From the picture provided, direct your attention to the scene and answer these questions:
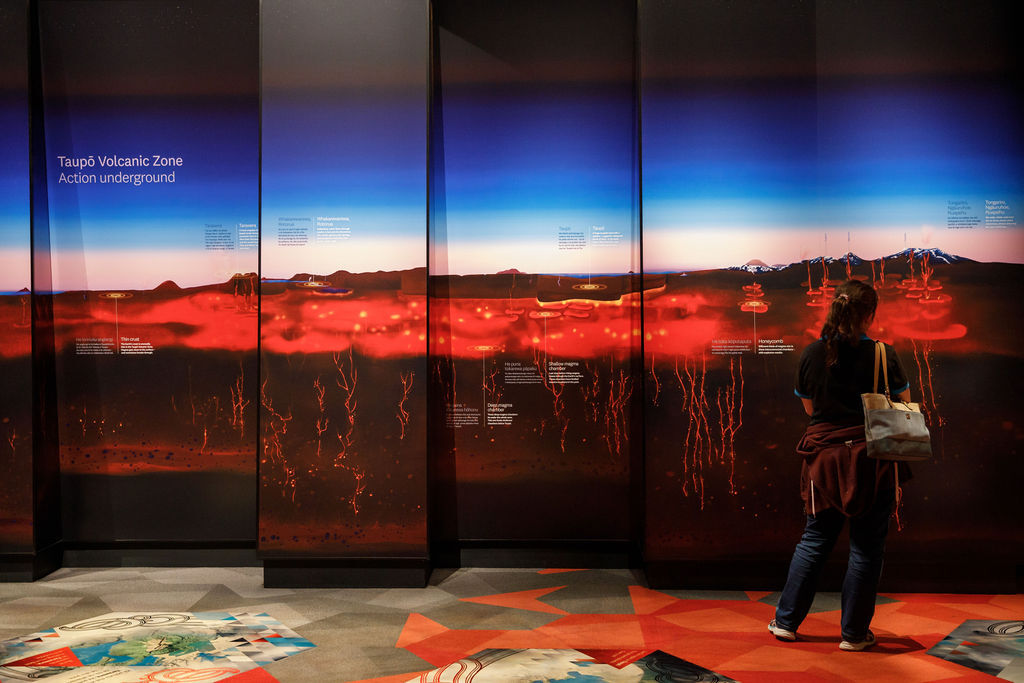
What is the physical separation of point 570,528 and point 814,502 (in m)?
1.58

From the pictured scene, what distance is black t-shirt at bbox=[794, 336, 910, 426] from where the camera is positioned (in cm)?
289

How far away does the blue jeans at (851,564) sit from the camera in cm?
291

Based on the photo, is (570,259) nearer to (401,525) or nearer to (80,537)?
(401,525)

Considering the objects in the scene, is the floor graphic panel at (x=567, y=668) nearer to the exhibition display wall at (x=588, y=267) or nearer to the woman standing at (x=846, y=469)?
the woman standing at (x=846, y=469)

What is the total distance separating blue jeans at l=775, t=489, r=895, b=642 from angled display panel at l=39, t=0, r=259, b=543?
296cm

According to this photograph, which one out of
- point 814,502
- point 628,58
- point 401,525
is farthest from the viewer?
point 628,58

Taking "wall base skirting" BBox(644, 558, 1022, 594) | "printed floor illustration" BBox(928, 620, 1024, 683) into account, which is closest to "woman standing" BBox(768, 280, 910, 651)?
"printed floor illustration" BBox(928, 620, 1024, 683)

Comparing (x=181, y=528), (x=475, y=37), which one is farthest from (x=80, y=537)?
(x=475, y=37)

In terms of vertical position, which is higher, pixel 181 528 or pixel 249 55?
pixel 249 55

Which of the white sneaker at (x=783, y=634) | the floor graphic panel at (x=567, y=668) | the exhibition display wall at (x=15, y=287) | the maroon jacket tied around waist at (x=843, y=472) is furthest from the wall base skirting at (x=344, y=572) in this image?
the maroon jacket tied around waist at (x=843, y=472)

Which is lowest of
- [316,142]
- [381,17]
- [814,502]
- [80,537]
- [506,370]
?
[80,537]

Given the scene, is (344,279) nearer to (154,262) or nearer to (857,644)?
(154,262)

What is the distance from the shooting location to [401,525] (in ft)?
12.6

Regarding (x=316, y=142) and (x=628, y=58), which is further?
(x=628, y=58)
